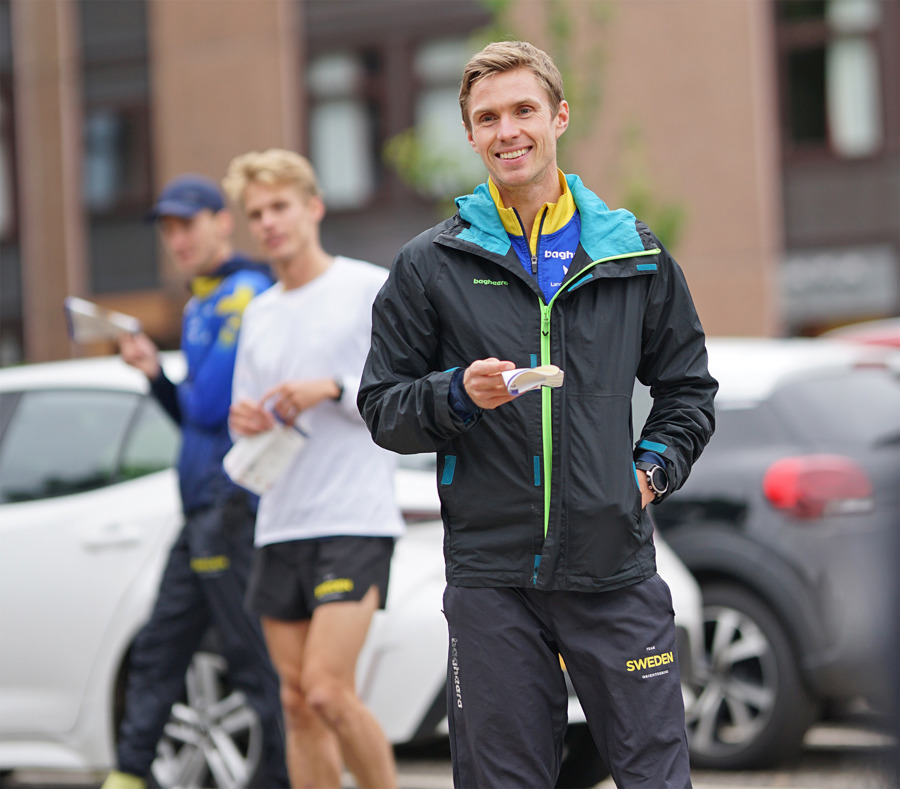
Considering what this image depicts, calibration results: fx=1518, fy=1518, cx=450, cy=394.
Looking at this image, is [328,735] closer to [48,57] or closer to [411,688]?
[411,688]

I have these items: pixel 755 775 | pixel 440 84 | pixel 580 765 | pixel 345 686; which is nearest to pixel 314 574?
pixel 345 686

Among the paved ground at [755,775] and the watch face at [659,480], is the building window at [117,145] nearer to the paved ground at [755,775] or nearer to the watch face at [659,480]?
the paved ground at [755,775]

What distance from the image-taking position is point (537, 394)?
305 cm

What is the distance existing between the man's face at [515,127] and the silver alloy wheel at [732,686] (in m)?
3.52

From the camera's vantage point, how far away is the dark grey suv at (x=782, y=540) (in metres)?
6.03

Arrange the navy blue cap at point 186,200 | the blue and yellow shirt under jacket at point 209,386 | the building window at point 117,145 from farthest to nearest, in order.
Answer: the building window at point 117,145, the navy blue cap at point 186,200, the blue and yellow shirt under jacket at point 209,386

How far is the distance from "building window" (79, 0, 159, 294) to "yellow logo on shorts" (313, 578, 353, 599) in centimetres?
1872

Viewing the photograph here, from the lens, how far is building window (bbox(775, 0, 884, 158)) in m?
19.3

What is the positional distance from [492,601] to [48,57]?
21703 millimetres

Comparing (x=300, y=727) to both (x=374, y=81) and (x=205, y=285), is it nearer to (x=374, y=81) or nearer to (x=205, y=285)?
(x=205, y=285)

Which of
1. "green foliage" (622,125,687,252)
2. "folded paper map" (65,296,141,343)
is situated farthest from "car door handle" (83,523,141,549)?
"green foliage" (622,125,687,252)

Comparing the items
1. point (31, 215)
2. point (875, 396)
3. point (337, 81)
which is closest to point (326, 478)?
point (875, 396)

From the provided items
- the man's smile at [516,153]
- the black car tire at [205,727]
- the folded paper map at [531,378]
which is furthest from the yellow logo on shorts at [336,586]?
the folded paper map at [531,378]

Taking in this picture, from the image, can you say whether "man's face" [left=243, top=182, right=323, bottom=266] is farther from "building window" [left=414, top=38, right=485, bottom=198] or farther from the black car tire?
"building window" [left=414, top=38, right=485, bottom=198]
